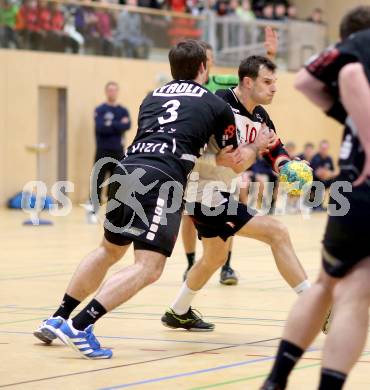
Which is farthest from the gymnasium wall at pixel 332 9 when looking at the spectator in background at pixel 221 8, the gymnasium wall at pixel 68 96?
the gymnasium wall at pixel 68 96

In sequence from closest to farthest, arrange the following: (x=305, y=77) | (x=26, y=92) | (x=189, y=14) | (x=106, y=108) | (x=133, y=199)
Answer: (x=305, y=77)
(x=133, y=199)
(x=106, y=108)
(x=26, y=92)
(x=189, y=14)

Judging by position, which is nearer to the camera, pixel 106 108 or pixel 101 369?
pixel 101 369

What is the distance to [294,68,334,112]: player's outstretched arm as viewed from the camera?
13.9 feet

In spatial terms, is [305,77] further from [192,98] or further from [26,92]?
[26,92]

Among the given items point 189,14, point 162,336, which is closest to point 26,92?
point 189,14

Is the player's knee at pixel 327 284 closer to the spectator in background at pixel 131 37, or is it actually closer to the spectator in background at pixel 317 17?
the spectator in background at pixel 131 37

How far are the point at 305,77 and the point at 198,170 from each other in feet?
10.0

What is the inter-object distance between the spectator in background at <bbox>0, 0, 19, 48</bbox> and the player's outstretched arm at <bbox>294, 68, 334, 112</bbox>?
54.4ft

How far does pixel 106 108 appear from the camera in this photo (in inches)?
781

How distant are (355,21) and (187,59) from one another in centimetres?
193

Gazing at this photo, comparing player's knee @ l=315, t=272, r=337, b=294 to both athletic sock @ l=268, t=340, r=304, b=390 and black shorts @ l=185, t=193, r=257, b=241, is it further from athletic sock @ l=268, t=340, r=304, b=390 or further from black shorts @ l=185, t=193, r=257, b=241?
black shorts @ l=185, t=193, r=257, b=241

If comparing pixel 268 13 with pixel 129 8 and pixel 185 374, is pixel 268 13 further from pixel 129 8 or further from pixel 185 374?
pixel 185 374

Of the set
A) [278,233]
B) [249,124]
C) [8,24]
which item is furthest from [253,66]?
[8,24]

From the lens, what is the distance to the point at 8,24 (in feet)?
66.8
